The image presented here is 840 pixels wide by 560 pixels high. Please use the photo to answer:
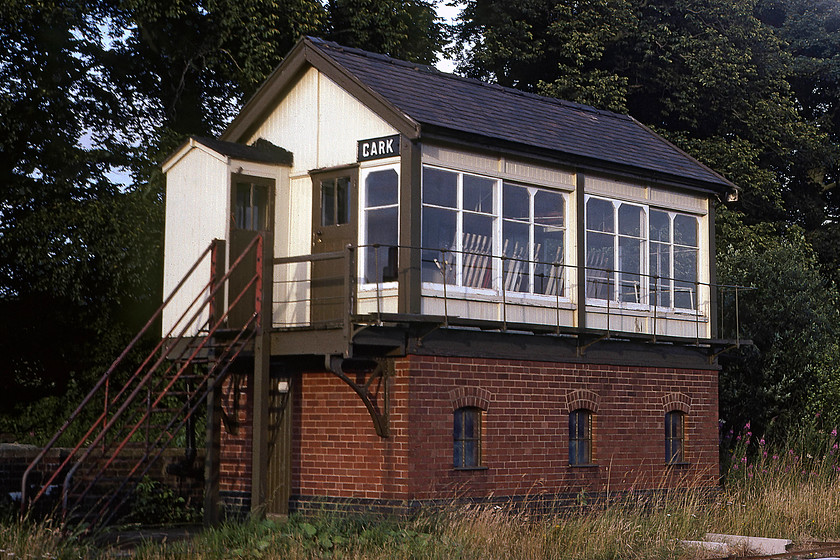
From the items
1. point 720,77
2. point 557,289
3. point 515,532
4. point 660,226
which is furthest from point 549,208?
point 720,77

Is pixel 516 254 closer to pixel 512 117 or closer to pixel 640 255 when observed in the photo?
pixel 512 117

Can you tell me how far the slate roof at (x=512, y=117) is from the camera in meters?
16.8

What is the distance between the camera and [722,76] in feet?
109

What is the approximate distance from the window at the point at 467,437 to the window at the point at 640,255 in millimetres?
2937

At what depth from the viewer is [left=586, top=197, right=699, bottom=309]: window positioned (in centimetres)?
1847

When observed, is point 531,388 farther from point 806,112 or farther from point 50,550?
point 806,112

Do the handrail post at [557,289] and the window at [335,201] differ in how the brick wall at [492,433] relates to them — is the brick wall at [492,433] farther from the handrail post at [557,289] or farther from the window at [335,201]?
the window at [335,201]

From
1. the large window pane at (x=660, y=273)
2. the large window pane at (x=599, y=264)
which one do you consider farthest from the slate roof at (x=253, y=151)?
the large window pane at (x=660, y=273)

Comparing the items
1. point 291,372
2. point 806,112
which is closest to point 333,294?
point 291,372

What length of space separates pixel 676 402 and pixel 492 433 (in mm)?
4237

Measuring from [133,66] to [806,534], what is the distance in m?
18.0

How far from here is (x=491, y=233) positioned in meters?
16.9

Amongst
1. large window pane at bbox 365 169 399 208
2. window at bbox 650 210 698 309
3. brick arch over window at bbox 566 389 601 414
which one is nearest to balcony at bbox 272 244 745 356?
window at bbox 650 210 698 309

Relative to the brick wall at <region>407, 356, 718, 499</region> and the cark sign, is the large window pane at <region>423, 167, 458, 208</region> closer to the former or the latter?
the cark sign
